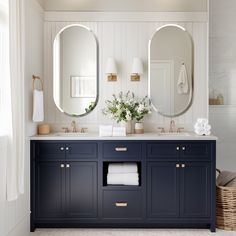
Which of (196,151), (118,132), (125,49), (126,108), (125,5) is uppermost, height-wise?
(125,5)

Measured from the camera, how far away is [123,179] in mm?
3596

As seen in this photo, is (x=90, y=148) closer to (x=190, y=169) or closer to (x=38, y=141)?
(x=38, y=141)

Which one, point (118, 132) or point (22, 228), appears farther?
point (118, 132)

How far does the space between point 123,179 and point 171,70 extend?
140 cm

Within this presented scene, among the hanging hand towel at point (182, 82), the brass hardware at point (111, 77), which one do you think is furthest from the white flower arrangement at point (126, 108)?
the hanging hand towel at point (182, 82)

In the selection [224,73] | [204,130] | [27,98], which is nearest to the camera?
[27,98]

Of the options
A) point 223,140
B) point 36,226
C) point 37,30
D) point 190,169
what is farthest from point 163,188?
point 37,30

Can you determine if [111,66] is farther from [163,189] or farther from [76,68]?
[163,189]

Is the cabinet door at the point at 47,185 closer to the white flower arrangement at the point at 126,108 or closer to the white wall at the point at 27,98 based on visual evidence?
the white wall at the point at 27,98

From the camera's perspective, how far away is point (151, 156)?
359 cm

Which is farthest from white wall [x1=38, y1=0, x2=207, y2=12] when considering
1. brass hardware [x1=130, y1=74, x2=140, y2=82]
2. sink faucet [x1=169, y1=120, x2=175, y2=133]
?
sink faucet [x1=169, y1=120, x2=175, y2=133]

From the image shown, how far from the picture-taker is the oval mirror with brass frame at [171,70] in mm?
4094

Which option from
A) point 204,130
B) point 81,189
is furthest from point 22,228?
point 204,130

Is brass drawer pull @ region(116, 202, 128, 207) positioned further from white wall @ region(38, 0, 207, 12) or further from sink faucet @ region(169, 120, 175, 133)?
white wall @ region(38, 0, 207, 12)
